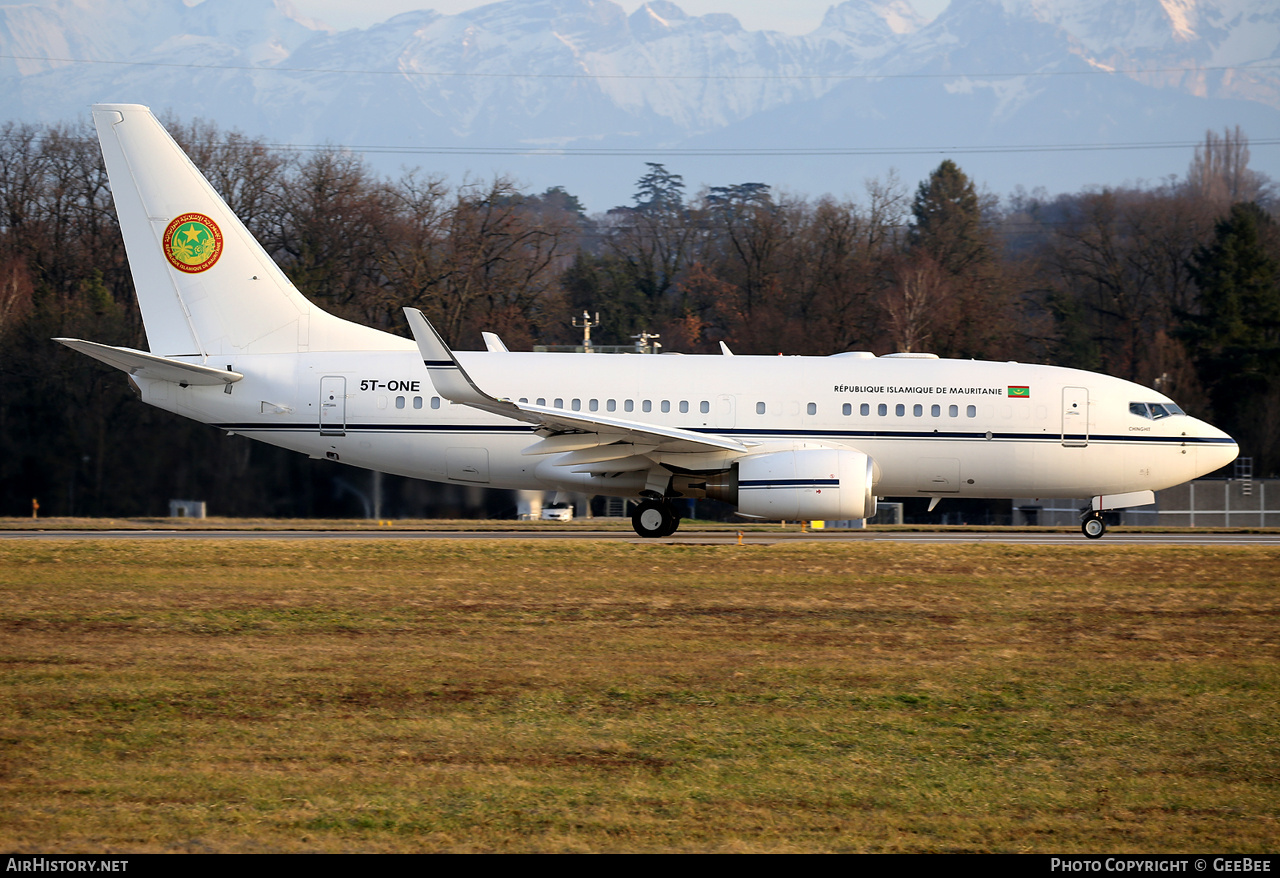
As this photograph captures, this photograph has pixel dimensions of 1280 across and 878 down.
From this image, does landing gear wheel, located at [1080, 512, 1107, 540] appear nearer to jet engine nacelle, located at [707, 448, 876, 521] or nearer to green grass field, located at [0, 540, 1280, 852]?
jet engine nacelle, located at [707, 448, 876, 521]

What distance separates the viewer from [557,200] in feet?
426

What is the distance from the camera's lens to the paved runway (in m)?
21.3

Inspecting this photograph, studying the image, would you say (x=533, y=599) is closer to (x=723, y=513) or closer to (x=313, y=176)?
(x=723, y=513)

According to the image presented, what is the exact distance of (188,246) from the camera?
2186 centimetres

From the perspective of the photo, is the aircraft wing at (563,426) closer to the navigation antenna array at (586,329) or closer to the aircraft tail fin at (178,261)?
the aircraft tail fin at (178,261)

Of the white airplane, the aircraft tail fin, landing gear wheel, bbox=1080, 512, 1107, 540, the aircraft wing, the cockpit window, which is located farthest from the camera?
landing gear wheel, bbox=1080, 512, 1107, 540

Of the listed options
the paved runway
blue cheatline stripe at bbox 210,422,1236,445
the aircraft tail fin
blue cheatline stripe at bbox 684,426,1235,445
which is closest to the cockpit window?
blue cheatline stripe at bbox 684,426,1235,445

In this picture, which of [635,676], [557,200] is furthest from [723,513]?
[557,200]

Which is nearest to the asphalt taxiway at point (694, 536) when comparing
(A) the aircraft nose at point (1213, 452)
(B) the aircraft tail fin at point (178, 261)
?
(A) the aircraft nose at point (1213, 452)

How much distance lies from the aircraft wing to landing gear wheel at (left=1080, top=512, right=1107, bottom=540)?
746 centimetres

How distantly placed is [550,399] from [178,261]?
23.3 feet

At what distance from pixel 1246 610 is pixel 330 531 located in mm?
16269

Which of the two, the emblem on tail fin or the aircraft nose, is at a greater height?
the emblem on tail fin

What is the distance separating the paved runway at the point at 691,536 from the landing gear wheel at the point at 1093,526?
0.70 ft
